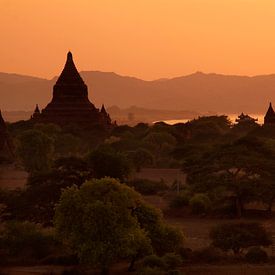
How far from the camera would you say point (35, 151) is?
56219 millimetres

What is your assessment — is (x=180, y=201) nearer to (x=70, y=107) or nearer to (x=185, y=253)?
(x=185, y=253)

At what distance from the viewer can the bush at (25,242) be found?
94.7ft

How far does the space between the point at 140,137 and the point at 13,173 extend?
25.7m

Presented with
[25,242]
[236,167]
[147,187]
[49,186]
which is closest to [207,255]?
[25,242]

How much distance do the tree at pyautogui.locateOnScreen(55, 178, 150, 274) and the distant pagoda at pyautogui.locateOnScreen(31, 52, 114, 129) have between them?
2397 inches

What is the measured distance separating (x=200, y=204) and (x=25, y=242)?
12434mm

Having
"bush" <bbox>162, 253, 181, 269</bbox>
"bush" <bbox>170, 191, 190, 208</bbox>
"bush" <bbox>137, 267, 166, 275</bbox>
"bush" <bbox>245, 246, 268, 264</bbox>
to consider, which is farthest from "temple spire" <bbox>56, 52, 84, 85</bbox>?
"bush" <bbox>137, 267, 166, 275</bbox>

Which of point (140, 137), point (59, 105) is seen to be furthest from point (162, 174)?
point (59, 105)

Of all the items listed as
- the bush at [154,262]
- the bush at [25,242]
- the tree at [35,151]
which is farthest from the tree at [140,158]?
the bush at [154,262]

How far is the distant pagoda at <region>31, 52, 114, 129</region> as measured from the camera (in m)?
90.3

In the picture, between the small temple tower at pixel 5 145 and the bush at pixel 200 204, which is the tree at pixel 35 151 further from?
the bush at pixel 200 204

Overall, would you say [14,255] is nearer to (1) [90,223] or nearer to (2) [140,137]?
(1) [90,223]

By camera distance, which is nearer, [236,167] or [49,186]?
[49,186]

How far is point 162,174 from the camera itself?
6212cm
